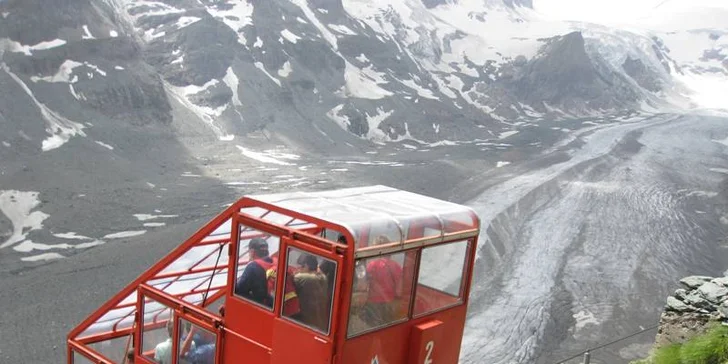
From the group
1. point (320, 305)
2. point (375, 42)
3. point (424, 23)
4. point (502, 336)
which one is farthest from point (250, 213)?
point (424, 23)

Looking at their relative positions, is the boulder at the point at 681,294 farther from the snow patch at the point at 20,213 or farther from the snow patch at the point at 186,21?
the snow patch at the point at 186,21

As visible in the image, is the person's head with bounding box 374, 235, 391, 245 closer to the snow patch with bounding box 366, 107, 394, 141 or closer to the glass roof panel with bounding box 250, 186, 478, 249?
the glass roof panel with bounding box 250, 186, 478, 249

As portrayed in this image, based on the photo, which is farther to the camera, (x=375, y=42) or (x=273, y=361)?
(x=375, y=42)

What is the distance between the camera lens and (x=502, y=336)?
20.1 metres

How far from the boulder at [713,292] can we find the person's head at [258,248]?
7.68 meters

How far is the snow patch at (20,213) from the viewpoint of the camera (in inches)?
936

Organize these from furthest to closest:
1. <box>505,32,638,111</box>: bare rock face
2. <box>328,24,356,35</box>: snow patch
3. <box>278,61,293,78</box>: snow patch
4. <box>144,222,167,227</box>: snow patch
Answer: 1. <box>505,32,638,111</box>: bare rock face
2. <box>328,24,356,35</box>: snow patch
3. <box>278,61,293,78</box>: snow patch
4. <box>144,222,167,227</box>: snow patch

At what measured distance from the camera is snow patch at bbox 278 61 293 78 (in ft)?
187

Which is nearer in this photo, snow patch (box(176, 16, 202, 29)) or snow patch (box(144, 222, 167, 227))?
snow patch (box(144, 222, 167, 227))

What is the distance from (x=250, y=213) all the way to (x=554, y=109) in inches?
3497

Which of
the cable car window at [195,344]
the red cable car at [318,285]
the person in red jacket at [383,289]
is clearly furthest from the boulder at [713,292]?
the cable car window at [195,344]

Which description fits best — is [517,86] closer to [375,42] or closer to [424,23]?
[424,23]

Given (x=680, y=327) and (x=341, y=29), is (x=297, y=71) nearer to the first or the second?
(x=341, y=29)

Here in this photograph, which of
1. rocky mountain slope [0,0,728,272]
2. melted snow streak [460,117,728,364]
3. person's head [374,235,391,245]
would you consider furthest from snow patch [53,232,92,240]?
person's head [374,235,391,245]
